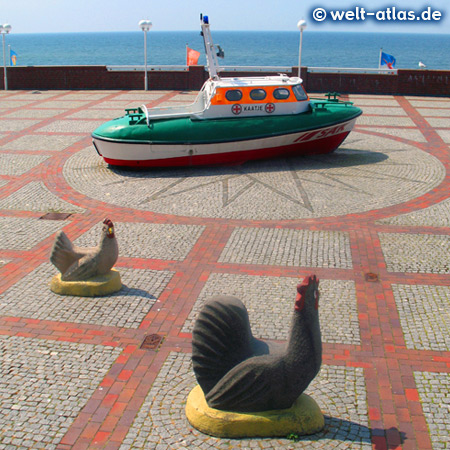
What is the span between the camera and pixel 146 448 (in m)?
5.80

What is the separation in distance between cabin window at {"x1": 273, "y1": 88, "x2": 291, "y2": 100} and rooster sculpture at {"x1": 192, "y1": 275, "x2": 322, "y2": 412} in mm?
A: 10820

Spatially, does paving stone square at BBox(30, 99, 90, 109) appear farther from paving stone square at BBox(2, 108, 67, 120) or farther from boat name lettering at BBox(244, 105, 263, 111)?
boat name lettering at BBox(244, 105, 263, 111)

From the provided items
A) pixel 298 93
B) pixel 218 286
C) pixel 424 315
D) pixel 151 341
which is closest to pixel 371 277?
pixel 424 315

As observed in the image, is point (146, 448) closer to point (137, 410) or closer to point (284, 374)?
point (137, 410)

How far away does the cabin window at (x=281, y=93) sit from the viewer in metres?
15.8

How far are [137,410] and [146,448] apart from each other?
649mm

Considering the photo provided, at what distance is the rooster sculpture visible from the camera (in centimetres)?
573

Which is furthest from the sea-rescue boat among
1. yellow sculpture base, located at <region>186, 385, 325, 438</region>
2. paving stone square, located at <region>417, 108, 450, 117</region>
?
yellow sculpture base, located at <region>186, 385, 325, 438</region>

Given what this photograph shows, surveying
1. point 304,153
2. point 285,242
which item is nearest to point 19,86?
point 304,153

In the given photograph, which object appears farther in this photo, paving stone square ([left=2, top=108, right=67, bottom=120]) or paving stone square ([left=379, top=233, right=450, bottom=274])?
paving stone square ([left=2, top=108, right=67, bottom=120])

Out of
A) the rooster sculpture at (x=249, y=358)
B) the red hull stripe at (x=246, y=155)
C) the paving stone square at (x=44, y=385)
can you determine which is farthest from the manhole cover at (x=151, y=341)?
the red hull stripe at (x=246, y=155)

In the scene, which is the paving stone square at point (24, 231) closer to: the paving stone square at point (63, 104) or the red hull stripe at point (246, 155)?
the red hull stripe at point (246, 155)

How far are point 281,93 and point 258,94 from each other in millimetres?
653

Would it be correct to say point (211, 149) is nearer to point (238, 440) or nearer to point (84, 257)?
point (84, 257)
